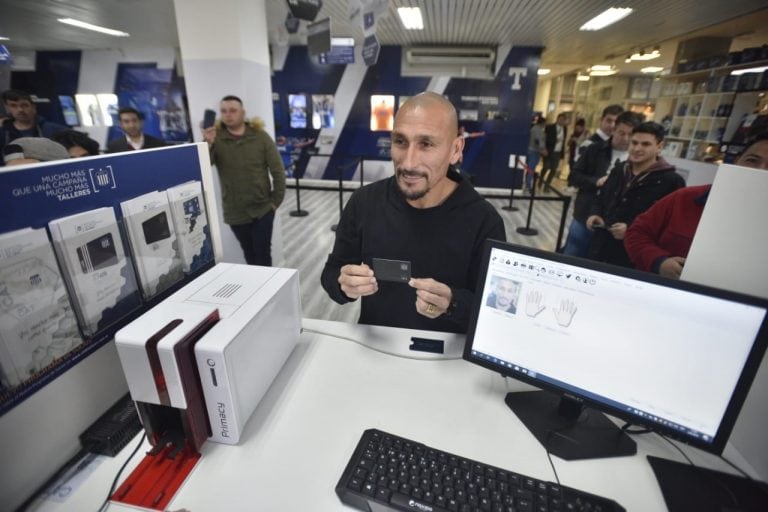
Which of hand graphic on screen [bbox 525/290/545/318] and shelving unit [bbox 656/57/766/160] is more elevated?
shelving unit [bbox 656/57/766/160]

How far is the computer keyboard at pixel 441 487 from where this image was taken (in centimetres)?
76

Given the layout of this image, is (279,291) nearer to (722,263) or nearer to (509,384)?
(509,384)

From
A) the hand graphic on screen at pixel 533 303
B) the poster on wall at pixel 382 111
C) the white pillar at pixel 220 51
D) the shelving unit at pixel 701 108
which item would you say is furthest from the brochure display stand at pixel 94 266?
Result: the shelving unit at pixel 701 108

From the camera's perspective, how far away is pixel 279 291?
1.10 meters

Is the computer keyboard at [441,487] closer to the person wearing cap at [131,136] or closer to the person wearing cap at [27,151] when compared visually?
the person wearing cap at [27,151]

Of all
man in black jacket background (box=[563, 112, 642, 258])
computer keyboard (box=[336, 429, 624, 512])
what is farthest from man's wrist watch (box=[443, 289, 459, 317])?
man in black jacket background (box=[563, 112, 642, 258])

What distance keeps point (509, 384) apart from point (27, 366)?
48.2 inches

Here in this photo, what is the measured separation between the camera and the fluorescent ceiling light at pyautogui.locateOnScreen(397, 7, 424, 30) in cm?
482

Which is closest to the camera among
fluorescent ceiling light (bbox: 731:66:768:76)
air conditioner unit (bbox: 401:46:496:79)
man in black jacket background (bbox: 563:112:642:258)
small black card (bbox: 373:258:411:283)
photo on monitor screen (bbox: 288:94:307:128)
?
small black card (bbox: 373:258:411:283)

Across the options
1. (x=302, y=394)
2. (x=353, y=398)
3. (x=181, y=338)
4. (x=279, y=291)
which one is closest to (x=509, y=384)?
(x=353, y=398)

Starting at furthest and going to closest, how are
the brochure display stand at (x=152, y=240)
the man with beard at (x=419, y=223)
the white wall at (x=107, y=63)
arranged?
the white wall at (x=107, y=63)
the man with beard at (x=419, y=223)
the brochure display stand at (x=152, y=240)

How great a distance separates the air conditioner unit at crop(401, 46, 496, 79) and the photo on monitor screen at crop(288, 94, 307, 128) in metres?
2.19

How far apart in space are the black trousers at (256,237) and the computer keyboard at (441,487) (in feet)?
9.20

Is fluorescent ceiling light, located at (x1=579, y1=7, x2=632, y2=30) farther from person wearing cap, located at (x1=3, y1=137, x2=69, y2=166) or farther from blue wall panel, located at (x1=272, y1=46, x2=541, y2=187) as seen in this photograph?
person wearing cap, located at (x1=3, y1=137, x2=69, y2=166)
